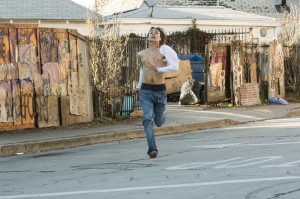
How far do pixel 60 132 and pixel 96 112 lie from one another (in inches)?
A: 87.1

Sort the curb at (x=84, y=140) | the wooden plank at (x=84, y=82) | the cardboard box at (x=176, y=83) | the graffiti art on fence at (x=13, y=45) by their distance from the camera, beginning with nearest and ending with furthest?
the curb at (x=84, y=140)
the graffiti art on fence at (x=13, y=45)
the wooden plank at (x=84, y=82)
the cardboard box at (x=176, y=83)

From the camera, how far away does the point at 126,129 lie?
16359 millimetres

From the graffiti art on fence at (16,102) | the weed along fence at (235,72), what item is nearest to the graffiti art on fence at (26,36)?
the graffiti art on fence at (16,102)

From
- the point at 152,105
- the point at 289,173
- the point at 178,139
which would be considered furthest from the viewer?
the point at 178,139

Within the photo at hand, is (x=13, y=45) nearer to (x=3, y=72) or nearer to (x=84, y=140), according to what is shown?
(x=3, y=72)

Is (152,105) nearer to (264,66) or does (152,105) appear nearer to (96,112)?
(96,112)

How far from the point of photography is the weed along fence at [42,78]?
51.6 feet

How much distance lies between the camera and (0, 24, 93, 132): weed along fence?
15.7 metres

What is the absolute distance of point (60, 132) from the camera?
15891mm

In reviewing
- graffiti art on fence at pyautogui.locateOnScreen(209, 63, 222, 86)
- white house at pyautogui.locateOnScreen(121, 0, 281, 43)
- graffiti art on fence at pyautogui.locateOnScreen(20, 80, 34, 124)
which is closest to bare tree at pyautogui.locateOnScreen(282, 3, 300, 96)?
graffiti art on fence at pyautogui.locateOnScreen(209, 63, 222, 86)

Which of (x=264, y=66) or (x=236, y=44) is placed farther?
(x=264, y=66)

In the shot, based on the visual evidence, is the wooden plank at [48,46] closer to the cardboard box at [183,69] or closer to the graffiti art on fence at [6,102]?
the graffiti art on fence at [6,102]

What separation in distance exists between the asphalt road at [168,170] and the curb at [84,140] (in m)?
0.45

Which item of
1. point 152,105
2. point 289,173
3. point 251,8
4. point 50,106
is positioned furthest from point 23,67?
point 251,8
